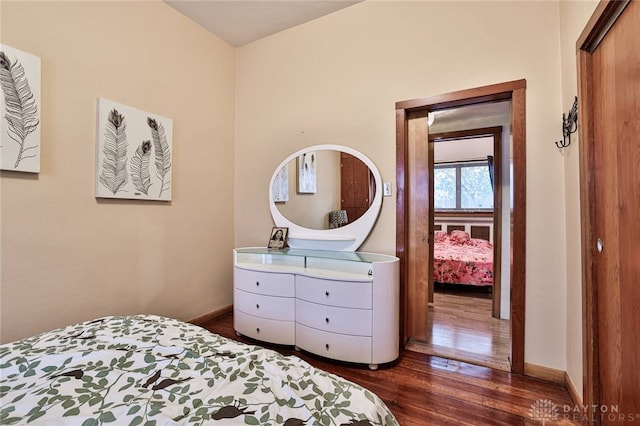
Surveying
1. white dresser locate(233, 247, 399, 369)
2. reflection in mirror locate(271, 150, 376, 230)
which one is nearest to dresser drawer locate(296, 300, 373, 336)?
white dresser locate(233, 247, 399, 369)

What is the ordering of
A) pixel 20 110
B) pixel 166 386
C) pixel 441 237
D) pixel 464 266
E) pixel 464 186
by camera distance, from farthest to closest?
pixel 464 186, pixel 441 237, pixel 464 266, pixel 20 110, pixel 166 386

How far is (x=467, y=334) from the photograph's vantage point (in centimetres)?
260

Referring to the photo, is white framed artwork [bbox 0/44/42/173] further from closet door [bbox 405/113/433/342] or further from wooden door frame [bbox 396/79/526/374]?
wooden door frame [bbox 396/79/526/374]

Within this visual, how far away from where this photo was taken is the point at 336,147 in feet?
8.53

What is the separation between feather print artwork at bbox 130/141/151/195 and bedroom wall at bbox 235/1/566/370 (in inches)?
39.5

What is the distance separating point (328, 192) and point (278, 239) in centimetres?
69

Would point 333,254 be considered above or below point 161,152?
below

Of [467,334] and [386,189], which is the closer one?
[386,189]

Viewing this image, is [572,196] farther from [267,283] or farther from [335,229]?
[267,283]

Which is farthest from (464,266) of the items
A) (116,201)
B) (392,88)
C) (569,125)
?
(116,201)

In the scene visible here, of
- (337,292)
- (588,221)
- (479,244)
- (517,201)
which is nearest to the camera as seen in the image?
(588,221)

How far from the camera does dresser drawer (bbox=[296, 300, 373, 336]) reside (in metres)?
2.00

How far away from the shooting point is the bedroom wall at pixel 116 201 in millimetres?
1731

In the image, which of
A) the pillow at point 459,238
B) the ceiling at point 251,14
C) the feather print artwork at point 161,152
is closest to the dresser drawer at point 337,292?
the feather print artwork at point 161,152
